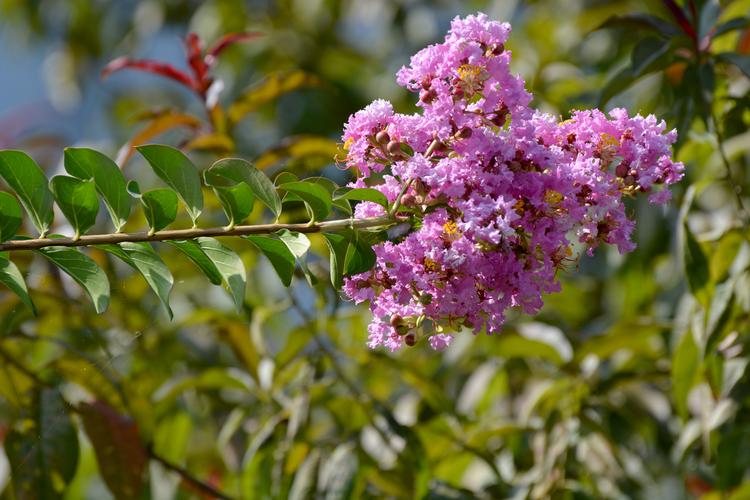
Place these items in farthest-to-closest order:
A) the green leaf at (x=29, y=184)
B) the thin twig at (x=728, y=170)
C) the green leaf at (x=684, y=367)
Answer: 1. the green leaf at (x=684, y=367)
2. the thin twig at (x=728, y=170)
3. the green leaf at (x=29, y=184)

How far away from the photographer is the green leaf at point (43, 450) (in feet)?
5.16

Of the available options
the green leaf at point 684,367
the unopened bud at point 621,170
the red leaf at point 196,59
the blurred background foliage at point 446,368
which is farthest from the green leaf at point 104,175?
the green leaf at point 684,367

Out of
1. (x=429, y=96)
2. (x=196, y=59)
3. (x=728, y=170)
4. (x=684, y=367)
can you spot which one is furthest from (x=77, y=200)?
(x=684, y=367)

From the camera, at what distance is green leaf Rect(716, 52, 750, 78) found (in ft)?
4.90

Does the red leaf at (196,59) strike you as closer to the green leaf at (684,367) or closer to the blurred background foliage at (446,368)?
the blurred background foliage at (446,368)

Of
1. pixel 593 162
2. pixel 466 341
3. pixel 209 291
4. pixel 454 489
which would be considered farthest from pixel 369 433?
pixel 593 162

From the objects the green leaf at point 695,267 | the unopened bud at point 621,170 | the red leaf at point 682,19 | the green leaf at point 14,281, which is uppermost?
the red leaf at point 682,19

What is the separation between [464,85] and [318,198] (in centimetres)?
19

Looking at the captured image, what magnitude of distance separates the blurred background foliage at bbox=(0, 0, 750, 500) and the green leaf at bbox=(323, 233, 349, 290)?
40cm

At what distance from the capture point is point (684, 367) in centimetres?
172

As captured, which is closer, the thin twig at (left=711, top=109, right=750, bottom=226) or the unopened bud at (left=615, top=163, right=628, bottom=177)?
the unopened bud at (left=615, top=163, right=628, bottom=177)

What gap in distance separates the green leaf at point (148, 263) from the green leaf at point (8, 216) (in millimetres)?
96

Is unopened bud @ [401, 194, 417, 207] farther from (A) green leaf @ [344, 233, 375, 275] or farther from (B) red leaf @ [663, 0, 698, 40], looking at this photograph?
(B) red leaf @ [663, 0, 698, 40]

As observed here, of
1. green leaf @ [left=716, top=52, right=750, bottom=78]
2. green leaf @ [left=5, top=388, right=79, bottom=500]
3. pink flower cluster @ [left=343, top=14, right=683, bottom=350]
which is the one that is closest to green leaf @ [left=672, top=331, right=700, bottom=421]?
green leaf @ [left=716, top=52, right=750, bottom=78]
